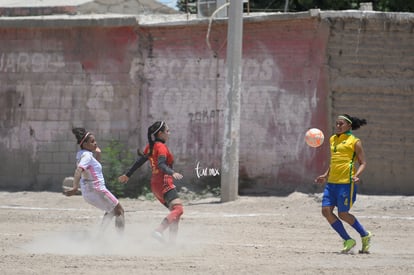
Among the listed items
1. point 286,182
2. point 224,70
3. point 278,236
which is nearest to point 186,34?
point 224,70

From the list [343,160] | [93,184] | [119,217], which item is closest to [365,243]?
[343,160]

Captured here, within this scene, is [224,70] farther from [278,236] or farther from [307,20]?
[278,236]

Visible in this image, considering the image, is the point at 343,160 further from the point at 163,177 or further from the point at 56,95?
the point at 56,95

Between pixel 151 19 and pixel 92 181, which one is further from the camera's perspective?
pixel 151 19

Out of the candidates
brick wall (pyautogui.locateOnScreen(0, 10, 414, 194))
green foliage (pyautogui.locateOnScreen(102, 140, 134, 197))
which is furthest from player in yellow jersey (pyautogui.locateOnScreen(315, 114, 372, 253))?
green foliage (pyautogui.locateOnScreen(102, 140, 134, 197))

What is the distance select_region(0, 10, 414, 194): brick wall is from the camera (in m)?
16.5

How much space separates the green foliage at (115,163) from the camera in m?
17.5

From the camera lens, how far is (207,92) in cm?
1753

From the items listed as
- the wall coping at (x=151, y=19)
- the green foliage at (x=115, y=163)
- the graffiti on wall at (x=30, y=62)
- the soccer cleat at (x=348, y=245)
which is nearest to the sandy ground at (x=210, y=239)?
the soccer cleat at (x=348, y=245)

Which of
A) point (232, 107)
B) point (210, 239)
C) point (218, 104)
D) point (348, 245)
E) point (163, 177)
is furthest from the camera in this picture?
point (218, 104)

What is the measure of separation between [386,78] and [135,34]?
5288 millimetres

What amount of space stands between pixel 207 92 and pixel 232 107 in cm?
147

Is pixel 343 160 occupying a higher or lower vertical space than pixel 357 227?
higher

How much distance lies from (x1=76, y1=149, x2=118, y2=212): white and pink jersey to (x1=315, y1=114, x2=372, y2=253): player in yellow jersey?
279 cm
